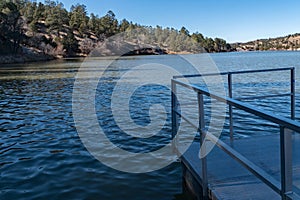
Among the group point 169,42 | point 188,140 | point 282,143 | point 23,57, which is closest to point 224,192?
point 282,143

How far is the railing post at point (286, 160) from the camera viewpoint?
194 cm

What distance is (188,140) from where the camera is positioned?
712 centimetres

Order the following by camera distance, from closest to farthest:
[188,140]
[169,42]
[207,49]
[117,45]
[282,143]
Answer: [282,143]
[188,140]
[117,45]
[169,42]
[207,49]

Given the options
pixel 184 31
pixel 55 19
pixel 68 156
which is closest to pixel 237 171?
pixel 68 156

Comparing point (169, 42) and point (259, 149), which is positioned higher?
point (169, 42)

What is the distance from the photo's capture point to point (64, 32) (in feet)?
314

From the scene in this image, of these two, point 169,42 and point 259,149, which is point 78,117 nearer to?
point 259,149

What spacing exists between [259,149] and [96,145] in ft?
12.2

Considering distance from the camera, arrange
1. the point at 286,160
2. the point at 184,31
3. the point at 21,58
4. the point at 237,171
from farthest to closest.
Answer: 1. the point at 184,31
2. the point at 21,58
3. the point at 237,171
4. the point at 286,160

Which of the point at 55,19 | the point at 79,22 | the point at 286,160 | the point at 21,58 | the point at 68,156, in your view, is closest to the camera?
the point at 286,160

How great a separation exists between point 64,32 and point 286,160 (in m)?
100.0

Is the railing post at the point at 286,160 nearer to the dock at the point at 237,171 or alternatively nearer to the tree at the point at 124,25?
the dock at the point at 237,171

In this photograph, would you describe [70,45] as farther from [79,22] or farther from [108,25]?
[108,25]

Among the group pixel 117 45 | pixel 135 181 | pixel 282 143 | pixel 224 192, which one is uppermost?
pixel 117 45
